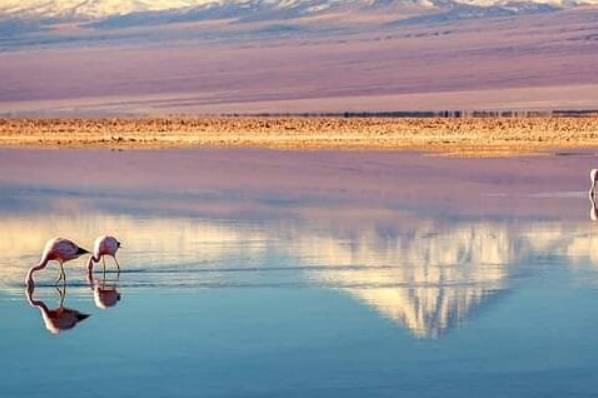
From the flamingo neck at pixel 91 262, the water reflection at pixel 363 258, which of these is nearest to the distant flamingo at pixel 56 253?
the water reflection at pixel 363 258

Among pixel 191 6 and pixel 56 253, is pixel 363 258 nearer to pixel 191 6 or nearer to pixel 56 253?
pixel 56 253

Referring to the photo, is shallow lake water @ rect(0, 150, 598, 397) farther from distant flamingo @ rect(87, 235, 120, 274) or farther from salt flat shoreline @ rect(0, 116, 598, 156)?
salt flat shoreline @ rect(0, 116, 598, 156)

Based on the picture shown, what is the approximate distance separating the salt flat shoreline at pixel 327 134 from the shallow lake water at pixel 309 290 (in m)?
7.78

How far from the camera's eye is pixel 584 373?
8352 millimetres

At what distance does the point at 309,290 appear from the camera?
1137 centimetres

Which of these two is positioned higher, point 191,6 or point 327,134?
point 191,6

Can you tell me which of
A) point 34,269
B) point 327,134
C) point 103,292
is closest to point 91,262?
point 34,269

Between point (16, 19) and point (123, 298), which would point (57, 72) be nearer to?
point (123, 298)

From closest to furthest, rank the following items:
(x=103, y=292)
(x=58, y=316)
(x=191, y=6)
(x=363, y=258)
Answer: (x=58, y=316), (x=103, y=292), (x=363, y=258), (x=191, y=6)

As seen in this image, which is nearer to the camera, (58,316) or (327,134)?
(58,316)

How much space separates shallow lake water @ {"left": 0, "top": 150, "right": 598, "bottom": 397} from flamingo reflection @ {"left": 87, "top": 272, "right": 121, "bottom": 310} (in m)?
0.03

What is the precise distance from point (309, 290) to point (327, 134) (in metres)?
22.0

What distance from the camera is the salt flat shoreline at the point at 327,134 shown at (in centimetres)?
2923

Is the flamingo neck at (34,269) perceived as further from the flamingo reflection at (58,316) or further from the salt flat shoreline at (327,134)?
the salt flat shoreline at (327,134)
